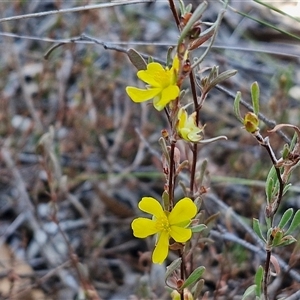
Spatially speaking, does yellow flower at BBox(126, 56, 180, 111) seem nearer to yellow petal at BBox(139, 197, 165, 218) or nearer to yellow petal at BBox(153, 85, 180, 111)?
yellow petal at BBox(153, 85, 180, 111)

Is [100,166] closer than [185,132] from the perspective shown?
No

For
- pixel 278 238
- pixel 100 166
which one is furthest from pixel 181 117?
pixel 100 166

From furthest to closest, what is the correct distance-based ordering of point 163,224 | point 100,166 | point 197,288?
point 100,166 < point 197,288 < point 163,224

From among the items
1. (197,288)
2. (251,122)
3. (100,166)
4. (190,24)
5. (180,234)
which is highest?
(190,24)

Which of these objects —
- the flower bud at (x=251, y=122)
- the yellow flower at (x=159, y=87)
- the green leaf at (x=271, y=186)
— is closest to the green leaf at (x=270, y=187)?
the green leaf at (x=271, y=186)

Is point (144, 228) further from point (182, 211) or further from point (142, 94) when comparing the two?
point (142, 94)
